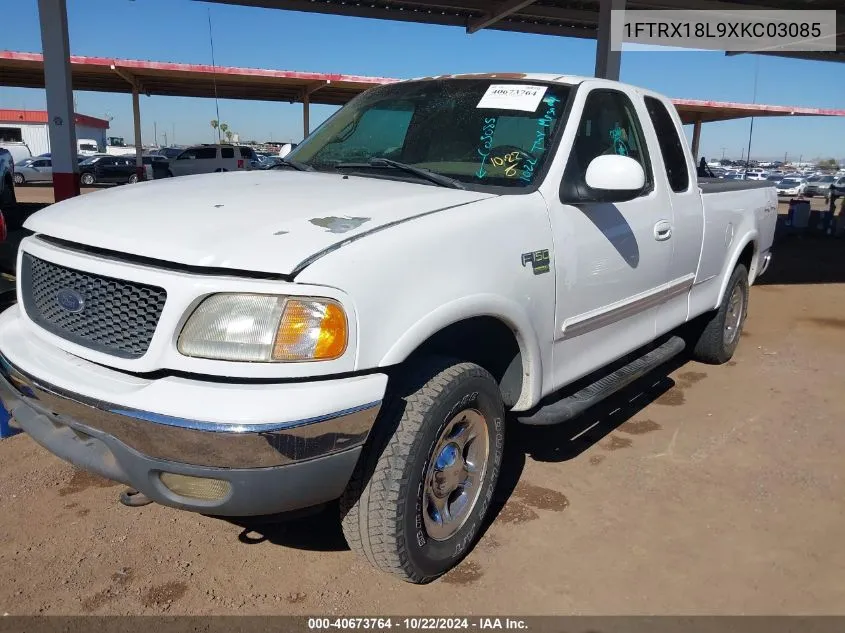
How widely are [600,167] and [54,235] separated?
220 cm

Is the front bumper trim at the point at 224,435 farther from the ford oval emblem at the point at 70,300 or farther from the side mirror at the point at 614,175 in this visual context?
the side mirror at the point at 614,175

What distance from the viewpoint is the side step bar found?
3090 millimetres

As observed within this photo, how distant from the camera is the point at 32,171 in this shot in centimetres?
3055

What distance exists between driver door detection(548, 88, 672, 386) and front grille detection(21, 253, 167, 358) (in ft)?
5.45

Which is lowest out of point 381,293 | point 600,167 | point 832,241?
point 832,241

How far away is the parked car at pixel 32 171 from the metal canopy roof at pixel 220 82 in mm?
3404

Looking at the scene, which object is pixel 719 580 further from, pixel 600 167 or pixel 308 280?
pixel 308 280

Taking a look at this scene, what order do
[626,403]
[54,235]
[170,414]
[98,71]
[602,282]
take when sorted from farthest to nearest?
[98,71]
[626,403]
[602,282]
[54,235]
[170,414]

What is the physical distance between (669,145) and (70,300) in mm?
3468

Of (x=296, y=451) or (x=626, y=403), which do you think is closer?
(x=296, y=451)

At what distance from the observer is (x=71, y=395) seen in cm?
219

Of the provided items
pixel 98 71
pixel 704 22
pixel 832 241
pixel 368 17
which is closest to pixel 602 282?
pixel 368 17

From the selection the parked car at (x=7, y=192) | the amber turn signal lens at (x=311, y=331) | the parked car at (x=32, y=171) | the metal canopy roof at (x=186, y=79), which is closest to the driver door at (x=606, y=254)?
the amber turn signal lens at (x=311, y=331)

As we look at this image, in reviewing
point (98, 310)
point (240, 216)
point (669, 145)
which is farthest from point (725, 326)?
point (98, 310)
